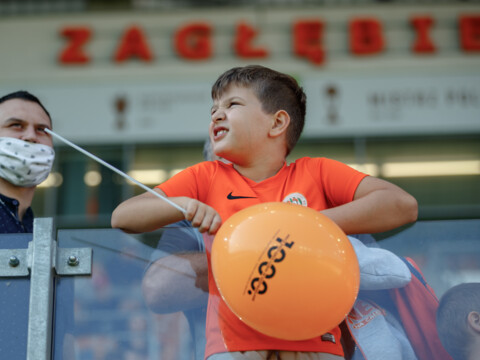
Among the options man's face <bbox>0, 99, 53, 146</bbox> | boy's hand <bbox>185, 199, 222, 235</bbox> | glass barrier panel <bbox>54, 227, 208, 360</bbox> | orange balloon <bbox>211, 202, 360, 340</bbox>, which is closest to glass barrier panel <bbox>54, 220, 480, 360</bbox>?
glass barrier panel <bbox>54, 227, 208, 360</bbox>

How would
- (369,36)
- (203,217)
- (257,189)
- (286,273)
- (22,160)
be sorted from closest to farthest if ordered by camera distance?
(286,273)
(203,217)
(257,189)
(22,160)
(369,36)

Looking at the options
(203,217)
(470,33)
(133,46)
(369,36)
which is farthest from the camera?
(133,46)

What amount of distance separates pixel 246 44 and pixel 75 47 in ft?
8.90

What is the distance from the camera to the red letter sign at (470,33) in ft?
34.3

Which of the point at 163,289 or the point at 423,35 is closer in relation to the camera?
the point at 163,289

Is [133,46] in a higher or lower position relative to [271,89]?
lower

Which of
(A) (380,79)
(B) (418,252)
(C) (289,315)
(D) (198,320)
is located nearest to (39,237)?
(D) (198,320)

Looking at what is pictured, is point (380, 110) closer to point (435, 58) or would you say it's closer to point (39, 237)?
point (435, 58)

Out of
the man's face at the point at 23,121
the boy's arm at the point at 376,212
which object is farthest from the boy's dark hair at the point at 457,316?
the man's face at the point at 23,121

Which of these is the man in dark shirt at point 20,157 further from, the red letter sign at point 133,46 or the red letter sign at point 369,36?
the red letter sign at point 369,36

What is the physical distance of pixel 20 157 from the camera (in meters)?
3.00

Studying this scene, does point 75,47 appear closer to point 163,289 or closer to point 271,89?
point 271,89

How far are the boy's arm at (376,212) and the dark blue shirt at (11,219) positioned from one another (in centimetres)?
148

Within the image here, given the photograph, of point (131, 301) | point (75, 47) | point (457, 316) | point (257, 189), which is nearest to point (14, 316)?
point (131, 301)
